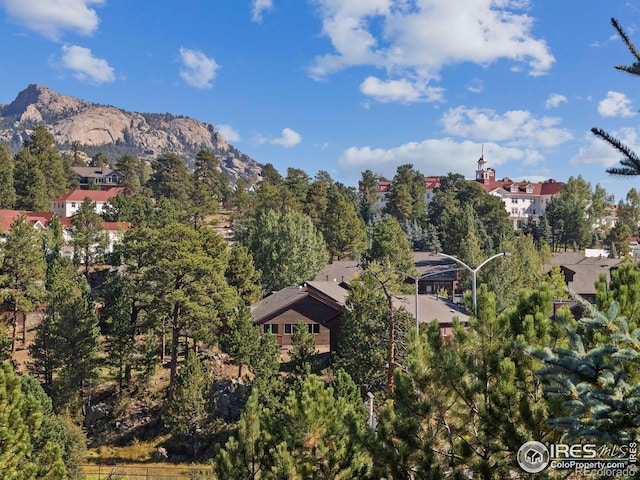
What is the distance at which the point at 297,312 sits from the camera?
47688 millimetres

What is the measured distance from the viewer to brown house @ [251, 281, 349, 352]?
47344mm

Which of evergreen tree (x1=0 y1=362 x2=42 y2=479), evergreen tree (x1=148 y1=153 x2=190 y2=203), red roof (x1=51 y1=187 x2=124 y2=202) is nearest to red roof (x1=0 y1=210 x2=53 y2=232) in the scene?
red roof (x1=51 y1=187 x2=124 y2=202)

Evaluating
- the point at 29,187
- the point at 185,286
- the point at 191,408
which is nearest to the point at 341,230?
the point at 185,286

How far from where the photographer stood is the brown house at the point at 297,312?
47.3m

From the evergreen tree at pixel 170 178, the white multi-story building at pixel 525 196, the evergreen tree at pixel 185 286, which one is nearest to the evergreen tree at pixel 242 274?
the evergreen tree at pixel 185 286

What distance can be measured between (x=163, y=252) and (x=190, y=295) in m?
3.39

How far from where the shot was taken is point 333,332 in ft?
146

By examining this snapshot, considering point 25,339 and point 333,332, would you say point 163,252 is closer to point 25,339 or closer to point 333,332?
point 333,332

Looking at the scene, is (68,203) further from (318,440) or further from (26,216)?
(318,440)

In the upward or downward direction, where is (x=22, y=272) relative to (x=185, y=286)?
Result: upward

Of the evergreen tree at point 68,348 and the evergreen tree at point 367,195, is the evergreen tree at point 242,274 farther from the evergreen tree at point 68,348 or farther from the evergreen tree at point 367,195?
the evergreen tree at point 367,195

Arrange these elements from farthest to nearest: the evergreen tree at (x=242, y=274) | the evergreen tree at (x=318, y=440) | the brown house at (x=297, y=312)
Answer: the evergreen tree at (x=242, y=274) < the brown house at (x=297, y=312) < the evergreen tree at (x=318, y=440)

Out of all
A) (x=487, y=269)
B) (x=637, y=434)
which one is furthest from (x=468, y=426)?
(x=487, y=269)

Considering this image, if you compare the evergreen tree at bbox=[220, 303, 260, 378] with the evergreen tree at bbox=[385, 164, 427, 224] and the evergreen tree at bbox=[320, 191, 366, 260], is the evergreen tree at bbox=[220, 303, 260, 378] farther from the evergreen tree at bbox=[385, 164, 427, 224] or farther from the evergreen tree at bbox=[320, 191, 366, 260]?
the evergreen tree at bbox=[385, 164, 427, 224]
